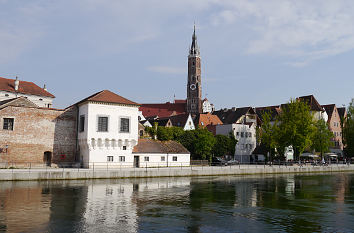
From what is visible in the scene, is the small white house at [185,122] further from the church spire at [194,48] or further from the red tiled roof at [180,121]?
the church spire at [194,48]

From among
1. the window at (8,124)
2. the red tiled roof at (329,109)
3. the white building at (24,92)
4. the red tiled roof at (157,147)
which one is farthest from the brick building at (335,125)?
the window at (8,124)

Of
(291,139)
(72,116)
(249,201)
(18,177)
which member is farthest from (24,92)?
(249,201)

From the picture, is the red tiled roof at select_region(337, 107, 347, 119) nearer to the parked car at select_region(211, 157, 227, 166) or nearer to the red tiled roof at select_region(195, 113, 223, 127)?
the red tiled roof at select_region(195, 113, 223, 127)

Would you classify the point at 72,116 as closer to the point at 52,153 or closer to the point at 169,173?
the point at 52,153

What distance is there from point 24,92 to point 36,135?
123 ft

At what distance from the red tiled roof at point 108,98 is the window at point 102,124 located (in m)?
2.56

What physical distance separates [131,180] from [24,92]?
50500mm

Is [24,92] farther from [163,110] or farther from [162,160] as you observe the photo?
[163,110]

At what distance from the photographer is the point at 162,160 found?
5538cm

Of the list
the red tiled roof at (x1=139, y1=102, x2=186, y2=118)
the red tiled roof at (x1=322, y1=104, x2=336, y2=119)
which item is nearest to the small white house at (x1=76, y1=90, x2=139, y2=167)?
the red tiled roof at (x1=322, y1=104, x2=336, y2=119)

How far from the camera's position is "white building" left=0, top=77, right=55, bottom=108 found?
7719cm

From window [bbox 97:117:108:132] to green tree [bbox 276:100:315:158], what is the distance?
37254 millimetres

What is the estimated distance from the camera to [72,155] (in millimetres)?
49969

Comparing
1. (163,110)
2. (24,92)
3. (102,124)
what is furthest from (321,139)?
(163,110)
